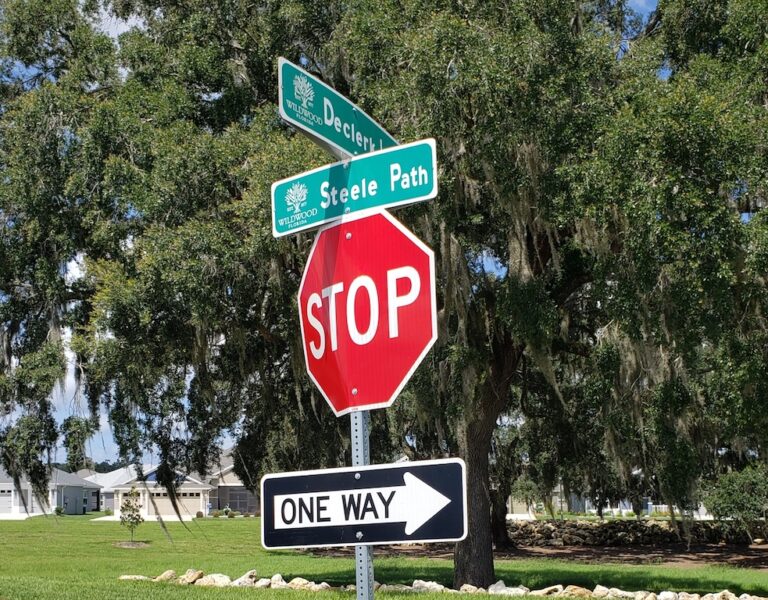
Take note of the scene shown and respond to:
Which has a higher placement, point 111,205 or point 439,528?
point 111,205

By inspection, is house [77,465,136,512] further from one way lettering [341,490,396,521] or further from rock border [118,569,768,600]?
one way lettering [341,490,396,521]

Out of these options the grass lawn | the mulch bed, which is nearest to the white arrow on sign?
the grass lawn

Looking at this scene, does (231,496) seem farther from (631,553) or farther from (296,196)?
(296,196)

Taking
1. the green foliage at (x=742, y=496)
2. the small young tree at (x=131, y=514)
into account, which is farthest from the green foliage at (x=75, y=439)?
the green foliage at (x=742, y=496)

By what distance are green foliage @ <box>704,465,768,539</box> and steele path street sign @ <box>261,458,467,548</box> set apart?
25.4m

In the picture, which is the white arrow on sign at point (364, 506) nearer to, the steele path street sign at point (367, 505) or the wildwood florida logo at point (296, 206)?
the steele path street sign at point (367, 505)

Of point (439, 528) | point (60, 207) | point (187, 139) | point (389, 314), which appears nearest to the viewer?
point (439, 528)

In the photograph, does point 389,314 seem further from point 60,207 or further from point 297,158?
point 60,207

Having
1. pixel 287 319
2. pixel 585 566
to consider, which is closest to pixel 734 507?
pixel 585 566

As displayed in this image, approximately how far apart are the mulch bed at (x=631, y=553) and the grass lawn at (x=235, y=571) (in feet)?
5.72

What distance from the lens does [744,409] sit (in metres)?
10.9

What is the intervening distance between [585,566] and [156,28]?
16740 mm

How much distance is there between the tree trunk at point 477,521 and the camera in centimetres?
1399

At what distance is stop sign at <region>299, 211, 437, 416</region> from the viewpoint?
301cm
